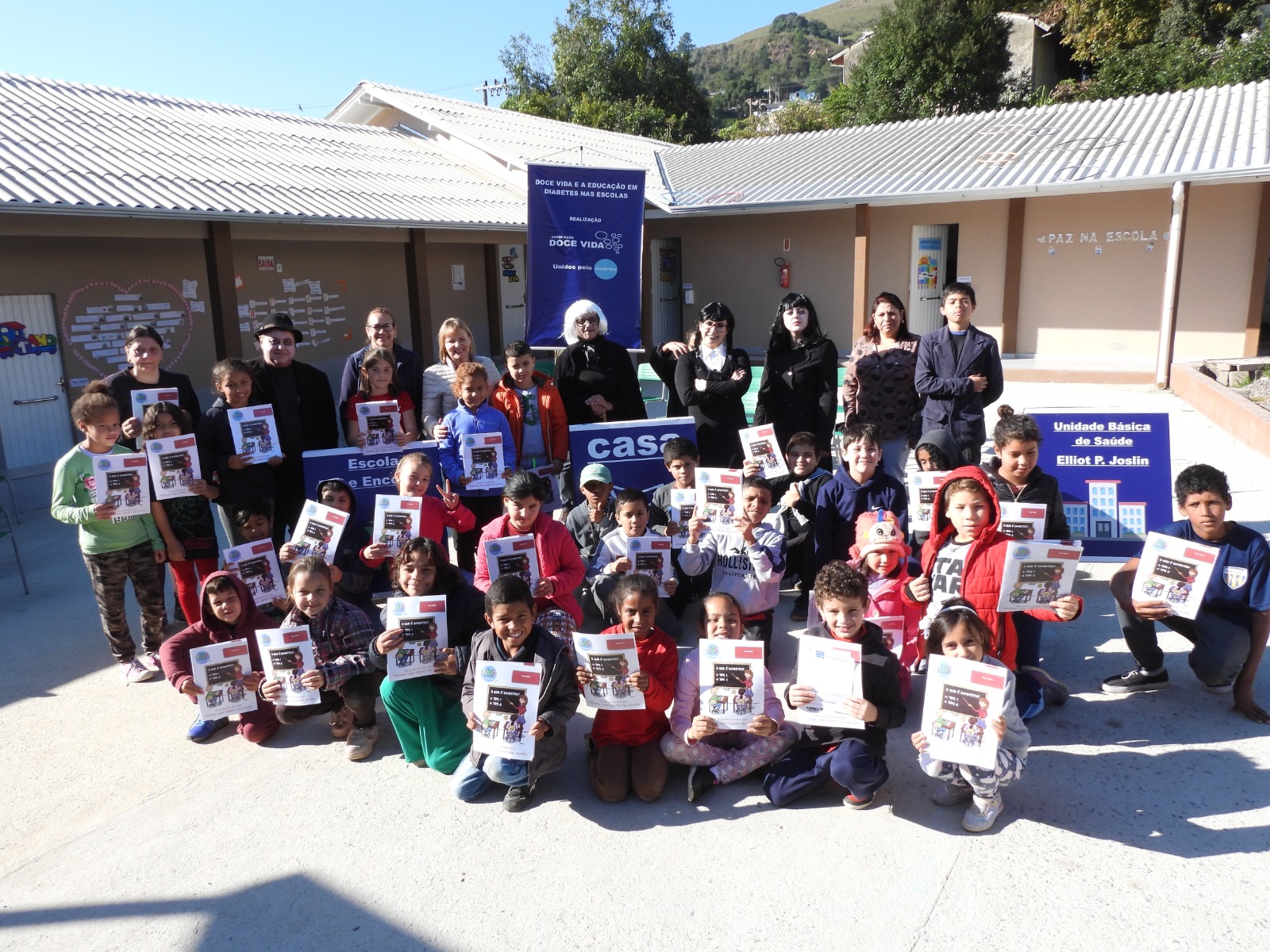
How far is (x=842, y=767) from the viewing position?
11.2 feet

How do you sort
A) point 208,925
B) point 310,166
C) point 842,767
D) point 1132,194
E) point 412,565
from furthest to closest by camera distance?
point 1132,194, point 310,166, point 412,565, point 842,767, point 208,925

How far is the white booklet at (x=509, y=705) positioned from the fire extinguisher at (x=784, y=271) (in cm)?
1483

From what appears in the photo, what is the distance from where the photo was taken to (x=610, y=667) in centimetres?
352

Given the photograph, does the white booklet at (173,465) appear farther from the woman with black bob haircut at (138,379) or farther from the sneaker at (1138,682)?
the sneaker at (1138,682)

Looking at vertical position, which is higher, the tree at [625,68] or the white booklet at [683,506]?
the tree at [625,68]

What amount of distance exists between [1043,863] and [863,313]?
1233 centimetres

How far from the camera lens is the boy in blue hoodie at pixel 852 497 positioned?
496 centimetres

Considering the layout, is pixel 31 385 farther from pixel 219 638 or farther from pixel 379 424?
pixel 219 638

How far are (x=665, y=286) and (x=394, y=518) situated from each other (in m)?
14.8

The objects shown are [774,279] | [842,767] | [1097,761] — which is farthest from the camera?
[774,279]

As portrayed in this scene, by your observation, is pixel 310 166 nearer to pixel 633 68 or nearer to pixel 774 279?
pixel 774 279

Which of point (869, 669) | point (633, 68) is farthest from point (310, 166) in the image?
point (633, 68)

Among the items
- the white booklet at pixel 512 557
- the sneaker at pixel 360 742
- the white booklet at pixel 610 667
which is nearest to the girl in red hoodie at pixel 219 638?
the sneaker at pixel 360 742

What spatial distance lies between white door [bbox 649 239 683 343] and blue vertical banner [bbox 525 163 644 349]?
10.8m
